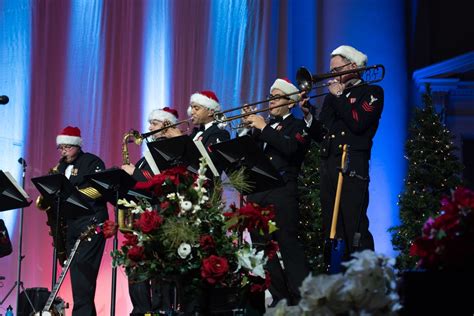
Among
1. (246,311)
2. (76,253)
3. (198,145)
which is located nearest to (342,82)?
(198,145)

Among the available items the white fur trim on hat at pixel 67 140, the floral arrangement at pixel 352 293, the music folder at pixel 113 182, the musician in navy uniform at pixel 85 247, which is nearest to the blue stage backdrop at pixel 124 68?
the white fur trim on hat at pixel 67 140

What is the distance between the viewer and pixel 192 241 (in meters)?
4.18

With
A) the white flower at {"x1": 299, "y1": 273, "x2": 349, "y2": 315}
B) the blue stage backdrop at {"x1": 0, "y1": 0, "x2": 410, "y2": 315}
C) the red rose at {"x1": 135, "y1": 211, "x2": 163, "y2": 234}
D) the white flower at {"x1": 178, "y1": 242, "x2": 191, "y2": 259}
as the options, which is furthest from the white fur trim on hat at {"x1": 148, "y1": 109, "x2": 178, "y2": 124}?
the white flower at {"x1": 299, "y1": 273, "x2": 349, "y2": 315}

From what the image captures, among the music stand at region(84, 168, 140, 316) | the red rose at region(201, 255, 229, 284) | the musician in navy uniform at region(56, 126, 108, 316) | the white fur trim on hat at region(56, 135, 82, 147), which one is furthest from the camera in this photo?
the white fur trim on hat at region(56, 135, 82, 147)

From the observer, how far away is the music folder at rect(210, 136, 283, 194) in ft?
18.0

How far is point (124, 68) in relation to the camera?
9.56m

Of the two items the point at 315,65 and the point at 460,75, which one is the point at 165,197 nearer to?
the point at 315,65

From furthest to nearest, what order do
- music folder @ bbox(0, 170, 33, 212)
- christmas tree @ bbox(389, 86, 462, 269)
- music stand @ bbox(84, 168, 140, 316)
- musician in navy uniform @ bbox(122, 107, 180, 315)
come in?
christmas tree @ bbox(389, 86, 462, 269), musician in navy uniform @ bbox(122, 107, 180, 315), music folder @ bbox(0, 170, 33, 212), music stand @ bbox(84, 168, 140, 316)

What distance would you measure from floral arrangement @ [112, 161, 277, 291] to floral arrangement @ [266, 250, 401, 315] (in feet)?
4.61

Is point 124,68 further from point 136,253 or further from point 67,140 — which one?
point 136,253

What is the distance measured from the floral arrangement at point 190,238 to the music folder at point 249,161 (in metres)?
1.06

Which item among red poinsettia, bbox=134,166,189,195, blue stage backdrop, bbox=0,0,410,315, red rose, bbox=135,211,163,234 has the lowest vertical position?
red rose, bbox=135,211,163,234

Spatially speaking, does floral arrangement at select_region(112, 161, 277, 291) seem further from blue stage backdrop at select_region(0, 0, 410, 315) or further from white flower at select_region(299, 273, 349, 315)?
blue stage backdrop at select_region(0, 0, 410, 315)

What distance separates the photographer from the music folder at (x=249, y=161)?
5473mm
